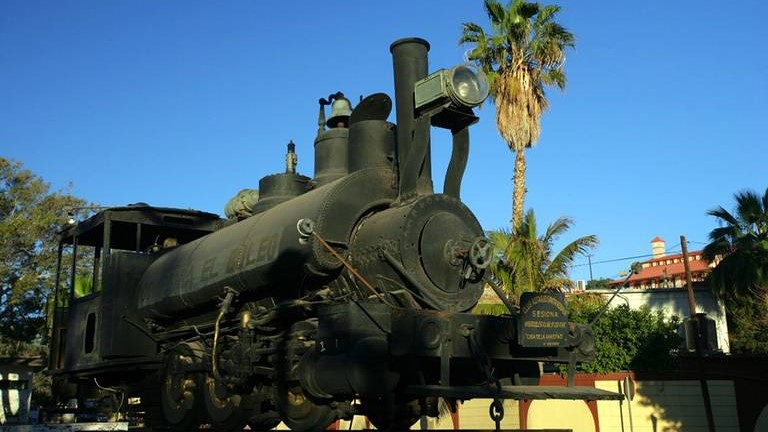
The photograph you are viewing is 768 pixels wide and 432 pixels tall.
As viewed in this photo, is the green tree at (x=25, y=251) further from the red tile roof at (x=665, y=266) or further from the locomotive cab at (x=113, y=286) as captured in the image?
the red tile roof at (x=665, y=266)

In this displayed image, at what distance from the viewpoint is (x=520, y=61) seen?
21703 millimetres

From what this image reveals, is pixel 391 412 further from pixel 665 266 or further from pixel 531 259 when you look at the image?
pixel 665 266

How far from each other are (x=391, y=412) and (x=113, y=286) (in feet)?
17.7

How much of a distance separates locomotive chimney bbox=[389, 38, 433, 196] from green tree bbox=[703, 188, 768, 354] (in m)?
17.3

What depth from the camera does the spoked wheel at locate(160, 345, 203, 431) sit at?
8648 millimetres

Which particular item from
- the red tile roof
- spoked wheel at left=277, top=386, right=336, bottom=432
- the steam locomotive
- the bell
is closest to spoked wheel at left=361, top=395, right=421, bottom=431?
the steam locomotive

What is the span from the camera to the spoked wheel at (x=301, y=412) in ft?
21.8

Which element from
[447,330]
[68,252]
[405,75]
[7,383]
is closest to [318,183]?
[405,75]

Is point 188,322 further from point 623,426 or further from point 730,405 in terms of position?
point 730,405

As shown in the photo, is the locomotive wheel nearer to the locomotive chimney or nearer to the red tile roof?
the locomotive chimney

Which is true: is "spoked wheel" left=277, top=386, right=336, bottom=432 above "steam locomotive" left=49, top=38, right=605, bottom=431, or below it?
below

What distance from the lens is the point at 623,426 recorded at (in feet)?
54.5

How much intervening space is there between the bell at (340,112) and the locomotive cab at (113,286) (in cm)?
346

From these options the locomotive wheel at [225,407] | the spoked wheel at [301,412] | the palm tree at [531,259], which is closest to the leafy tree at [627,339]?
the palm tree at [531,259]
